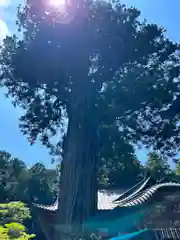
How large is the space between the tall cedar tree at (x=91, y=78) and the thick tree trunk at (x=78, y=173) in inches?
1.0

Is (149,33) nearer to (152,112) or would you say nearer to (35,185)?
(152,112)

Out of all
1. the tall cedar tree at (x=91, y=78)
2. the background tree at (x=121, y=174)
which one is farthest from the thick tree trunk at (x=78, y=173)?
the background tree at (x=121, y=174)

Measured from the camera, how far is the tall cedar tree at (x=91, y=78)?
31.7ft

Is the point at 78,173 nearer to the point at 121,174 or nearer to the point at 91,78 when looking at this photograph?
the point at 91,78

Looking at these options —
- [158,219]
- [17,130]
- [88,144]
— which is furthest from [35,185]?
[158,219]

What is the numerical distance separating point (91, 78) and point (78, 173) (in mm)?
2628

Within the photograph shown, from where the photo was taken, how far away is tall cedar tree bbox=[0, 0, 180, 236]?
966cm

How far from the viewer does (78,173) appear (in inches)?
392

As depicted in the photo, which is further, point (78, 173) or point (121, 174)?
point (121, 174)

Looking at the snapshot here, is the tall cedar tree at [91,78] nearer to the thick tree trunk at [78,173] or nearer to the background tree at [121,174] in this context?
the thick tree trunk at [78,173]

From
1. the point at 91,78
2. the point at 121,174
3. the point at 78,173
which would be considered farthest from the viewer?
the point at 121,174

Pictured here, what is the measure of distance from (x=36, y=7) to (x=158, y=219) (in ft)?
20.7

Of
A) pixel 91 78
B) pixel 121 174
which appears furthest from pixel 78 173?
pixel 121 174

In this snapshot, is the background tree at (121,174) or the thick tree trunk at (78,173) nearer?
the thick tree trunk at (78,173)
